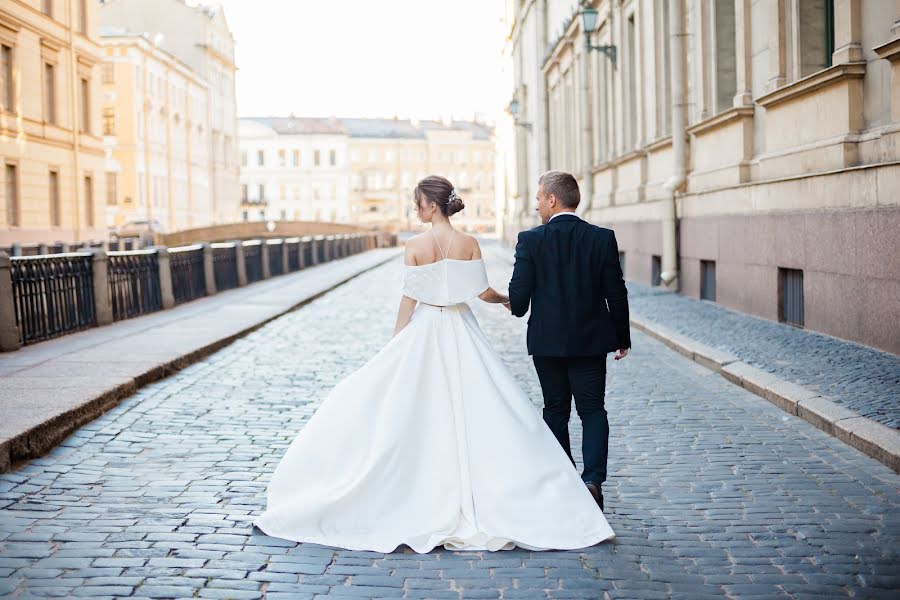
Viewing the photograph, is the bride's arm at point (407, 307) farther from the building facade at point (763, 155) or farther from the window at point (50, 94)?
the window at point (50, 94)

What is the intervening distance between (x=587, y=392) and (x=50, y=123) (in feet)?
112

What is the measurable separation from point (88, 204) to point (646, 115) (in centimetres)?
2404

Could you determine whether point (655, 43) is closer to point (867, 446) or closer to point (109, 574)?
point (867, 446)

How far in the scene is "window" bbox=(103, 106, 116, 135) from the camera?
60.7 m

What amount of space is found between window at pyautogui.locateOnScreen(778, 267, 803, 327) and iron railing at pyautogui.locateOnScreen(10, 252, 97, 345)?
8.68m

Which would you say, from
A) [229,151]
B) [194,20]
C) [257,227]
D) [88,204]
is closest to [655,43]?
[88,204]

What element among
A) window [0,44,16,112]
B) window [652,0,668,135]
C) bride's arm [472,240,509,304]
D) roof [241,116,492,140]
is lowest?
bride's arm [472,240,509,304]

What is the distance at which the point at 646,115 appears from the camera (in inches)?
875

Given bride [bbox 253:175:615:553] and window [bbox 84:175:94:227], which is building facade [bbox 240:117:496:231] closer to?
window [bbox 84:175:94:227]

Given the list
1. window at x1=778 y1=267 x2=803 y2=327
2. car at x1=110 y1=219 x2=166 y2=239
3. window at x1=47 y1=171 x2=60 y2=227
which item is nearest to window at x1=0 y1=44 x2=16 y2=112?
window at x1=47 y1=171 x2=60 y2=227

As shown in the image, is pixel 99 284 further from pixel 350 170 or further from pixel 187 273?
pixel 350 170

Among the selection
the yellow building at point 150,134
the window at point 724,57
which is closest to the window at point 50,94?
the yellow building at point 150,134

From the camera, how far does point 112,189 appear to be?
201 feet

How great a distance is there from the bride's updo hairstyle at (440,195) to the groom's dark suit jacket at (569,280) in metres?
0.38
